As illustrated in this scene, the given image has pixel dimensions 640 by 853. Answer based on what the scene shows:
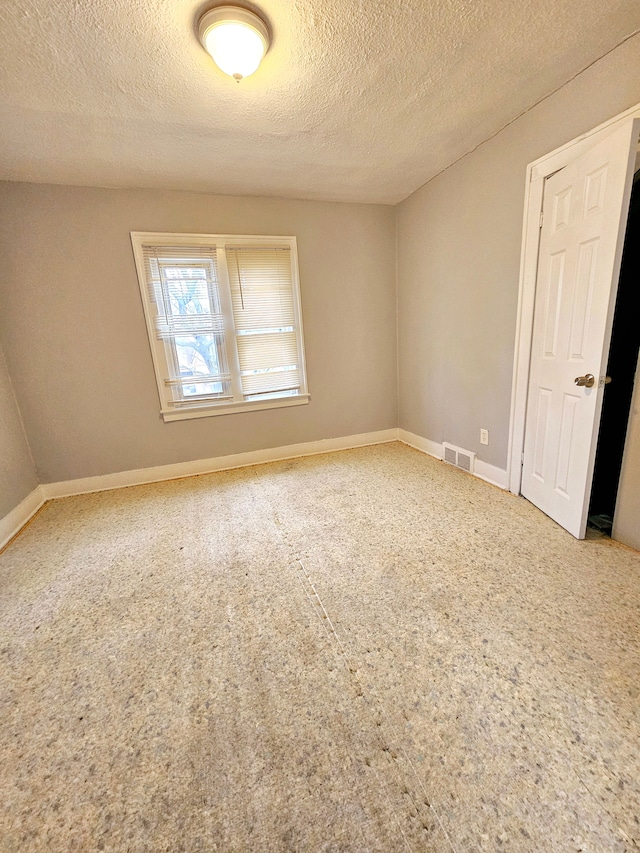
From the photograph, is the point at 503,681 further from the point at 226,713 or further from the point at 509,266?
the point at 509,266

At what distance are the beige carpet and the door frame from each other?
0.53 meters

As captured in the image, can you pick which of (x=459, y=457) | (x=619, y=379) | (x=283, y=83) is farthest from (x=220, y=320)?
(x=619, y=379)

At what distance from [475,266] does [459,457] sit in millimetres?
1592

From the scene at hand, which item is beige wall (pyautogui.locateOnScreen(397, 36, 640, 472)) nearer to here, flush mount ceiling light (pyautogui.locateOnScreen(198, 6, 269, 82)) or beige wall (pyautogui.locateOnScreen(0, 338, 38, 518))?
flush mount ceiling light (pyautogui.locateOnScreen(198, 6, 269, 82))

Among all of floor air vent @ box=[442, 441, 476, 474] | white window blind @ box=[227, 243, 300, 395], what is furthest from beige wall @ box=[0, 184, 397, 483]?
floor air vent @ box=[442, 441, 476, 474]

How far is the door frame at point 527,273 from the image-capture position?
73.3 inches

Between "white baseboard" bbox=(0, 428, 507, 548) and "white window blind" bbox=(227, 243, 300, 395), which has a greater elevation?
"white window blind" bbox=(227, 243, 300, 395)

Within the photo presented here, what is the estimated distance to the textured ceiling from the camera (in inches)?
54.6

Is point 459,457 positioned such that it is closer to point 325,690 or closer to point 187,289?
point 325,690

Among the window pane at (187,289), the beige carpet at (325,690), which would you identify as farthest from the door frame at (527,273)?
the window pane at (187,289)

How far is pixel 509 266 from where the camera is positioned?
93.8 inches

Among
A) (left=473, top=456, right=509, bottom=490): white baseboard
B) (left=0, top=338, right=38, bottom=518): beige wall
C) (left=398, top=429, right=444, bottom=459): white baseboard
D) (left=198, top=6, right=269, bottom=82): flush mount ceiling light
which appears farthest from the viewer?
(left=398, top=429, right=444, bottom=459): white baseboard

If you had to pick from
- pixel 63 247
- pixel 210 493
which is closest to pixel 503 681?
pixel 210 493

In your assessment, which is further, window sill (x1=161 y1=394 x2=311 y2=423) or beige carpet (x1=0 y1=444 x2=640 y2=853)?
window sill (x1=161 y1=394 x2=311 y2=423)
